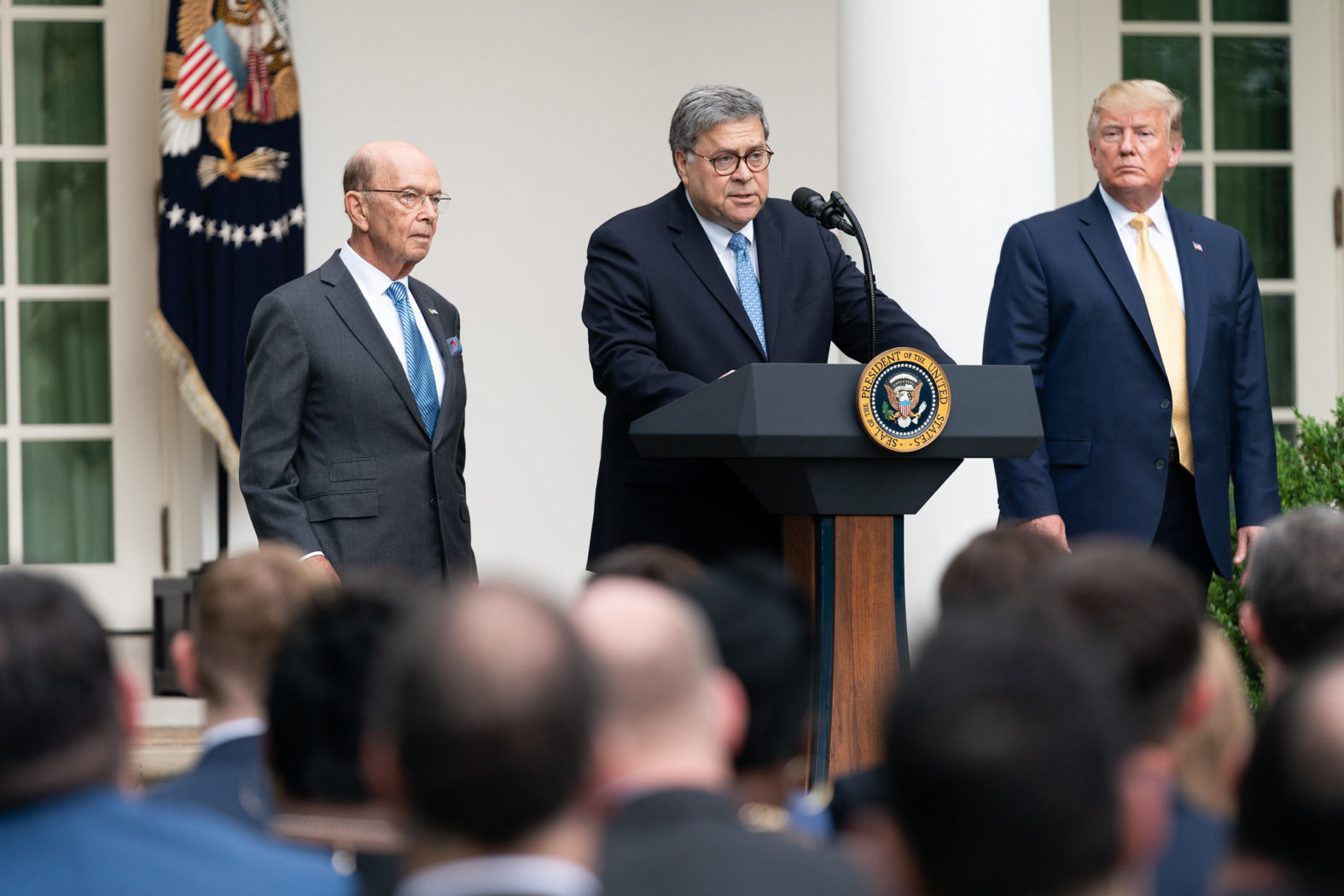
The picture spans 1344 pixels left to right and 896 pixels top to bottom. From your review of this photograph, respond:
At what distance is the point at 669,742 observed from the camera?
57.1 inches

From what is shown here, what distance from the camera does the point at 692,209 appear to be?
3680 mm

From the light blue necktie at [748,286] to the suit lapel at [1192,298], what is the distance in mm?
977

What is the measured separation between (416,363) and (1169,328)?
5.55 feet

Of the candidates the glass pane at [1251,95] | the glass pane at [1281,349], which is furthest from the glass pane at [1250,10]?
the glass pane at [1281,349]

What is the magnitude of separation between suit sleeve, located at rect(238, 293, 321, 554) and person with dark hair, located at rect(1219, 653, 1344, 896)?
2.53 metres

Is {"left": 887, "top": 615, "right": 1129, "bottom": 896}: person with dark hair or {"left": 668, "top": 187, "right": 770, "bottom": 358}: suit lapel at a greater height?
{"left": 668, "top": 187, "right": 770, "bottom": 358}: suit lapel

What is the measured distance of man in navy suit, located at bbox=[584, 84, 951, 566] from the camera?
11.5ft

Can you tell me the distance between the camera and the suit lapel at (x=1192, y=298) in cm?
375

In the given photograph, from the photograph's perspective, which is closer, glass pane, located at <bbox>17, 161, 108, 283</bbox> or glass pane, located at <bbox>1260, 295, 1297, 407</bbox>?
glass pane, located at <bbox>17, 161, 108, 283</bbox>

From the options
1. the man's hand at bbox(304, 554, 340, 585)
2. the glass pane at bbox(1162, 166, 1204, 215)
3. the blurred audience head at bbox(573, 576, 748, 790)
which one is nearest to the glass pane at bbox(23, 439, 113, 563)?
the man's hand at bbox(304, 554, 340, 585)

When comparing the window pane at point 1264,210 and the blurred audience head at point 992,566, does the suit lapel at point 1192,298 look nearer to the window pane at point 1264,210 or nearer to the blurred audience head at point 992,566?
the blurred audience head at point 992,566

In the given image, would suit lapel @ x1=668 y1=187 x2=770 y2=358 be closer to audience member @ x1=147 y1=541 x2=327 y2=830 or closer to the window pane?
audience member @ x1=147 y1=541 x2=327 y2=830

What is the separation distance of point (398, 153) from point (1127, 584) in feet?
7.91

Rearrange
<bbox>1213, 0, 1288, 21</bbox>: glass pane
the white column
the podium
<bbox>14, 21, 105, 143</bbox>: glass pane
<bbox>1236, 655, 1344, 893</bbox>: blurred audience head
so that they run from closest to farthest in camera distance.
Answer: <bbox>1236, 655, 1344, 893</bbox>: blurred audience head → the podium → the white column → <bbox>14, 21, 105, 143</bbox>: glass pane → <bbox>1213, 0, 1288, 21</bbox>: glass pane
